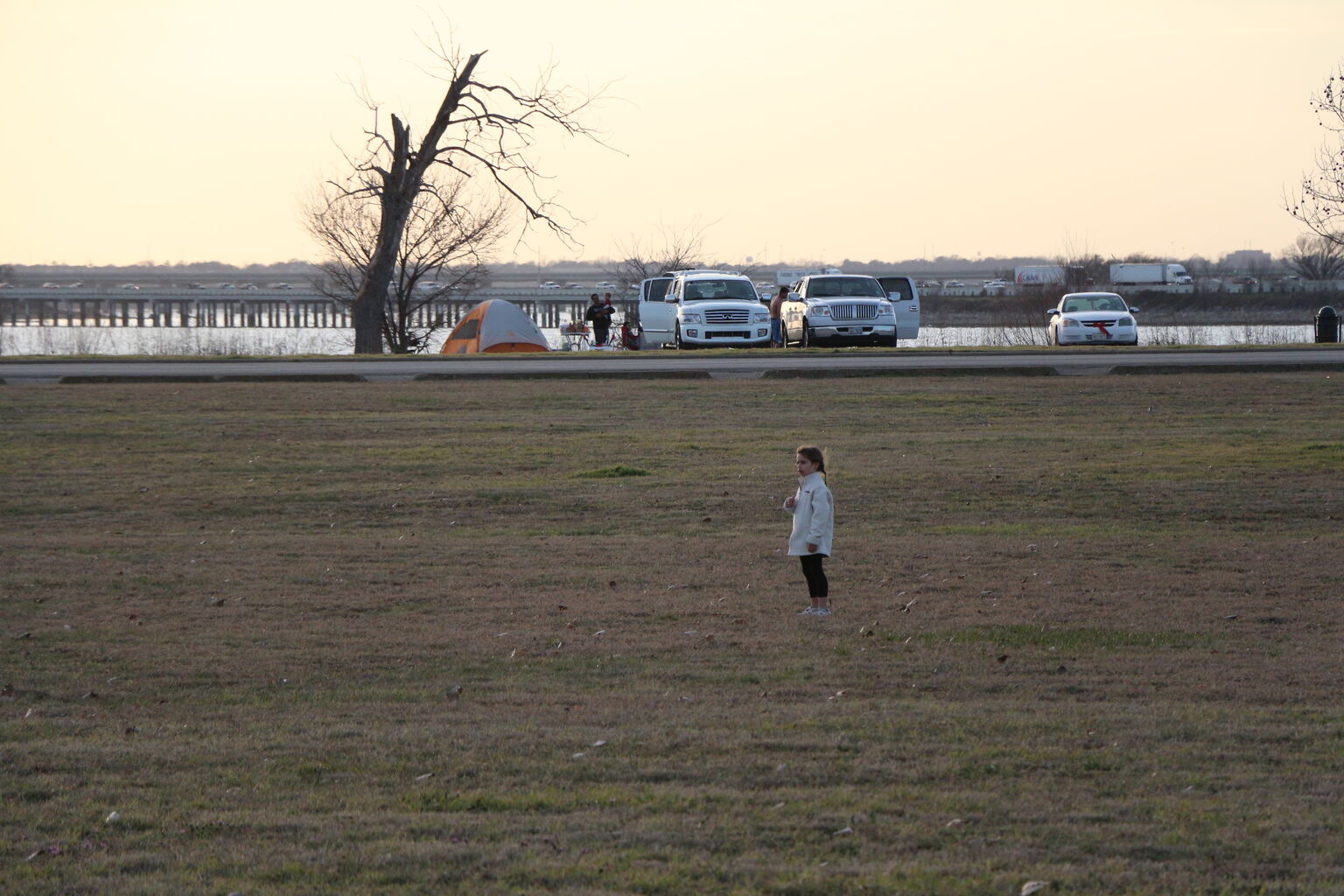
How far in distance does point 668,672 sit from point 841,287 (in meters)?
27.0

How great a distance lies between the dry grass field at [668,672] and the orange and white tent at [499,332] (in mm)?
20334

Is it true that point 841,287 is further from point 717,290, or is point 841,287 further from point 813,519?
point 813,519

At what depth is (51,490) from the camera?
1514cm

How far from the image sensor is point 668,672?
24.8 ft

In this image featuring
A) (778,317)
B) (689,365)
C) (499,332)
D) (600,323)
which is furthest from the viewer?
(600,323)

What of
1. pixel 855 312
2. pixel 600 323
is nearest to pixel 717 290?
pixel 855 312

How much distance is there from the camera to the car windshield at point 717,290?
33.5m

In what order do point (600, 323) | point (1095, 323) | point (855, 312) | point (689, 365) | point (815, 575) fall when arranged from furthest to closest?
point (600, 323) < point (1095, 323) < point (855, 312) < point (689, 365) < point (815, 575)

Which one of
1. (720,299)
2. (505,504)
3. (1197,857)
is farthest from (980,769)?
(720,299)

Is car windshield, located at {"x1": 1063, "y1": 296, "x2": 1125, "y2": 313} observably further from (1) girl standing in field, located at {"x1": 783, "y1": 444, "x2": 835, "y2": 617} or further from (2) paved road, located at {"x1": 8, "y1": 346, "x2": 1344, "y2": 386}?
(1) girl standing in field, located at {"x1": 783, "y1": 444, "x2": 835, "y2": 617}

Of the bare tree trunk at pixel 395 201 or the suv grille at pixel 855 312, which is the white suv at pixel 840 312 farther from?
the bare tree trunk at pixel 395 201

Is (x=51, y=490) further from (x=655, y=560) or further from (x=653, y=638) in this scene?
(x=653, y=638)

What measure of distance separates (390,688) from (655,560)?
4.12m

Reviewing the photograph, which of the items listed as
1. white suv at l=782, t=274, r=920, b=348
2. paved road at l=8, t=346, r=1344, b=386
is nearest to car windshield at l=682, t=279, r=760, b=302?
white suv at l=782, t=274, r=920, b=348
